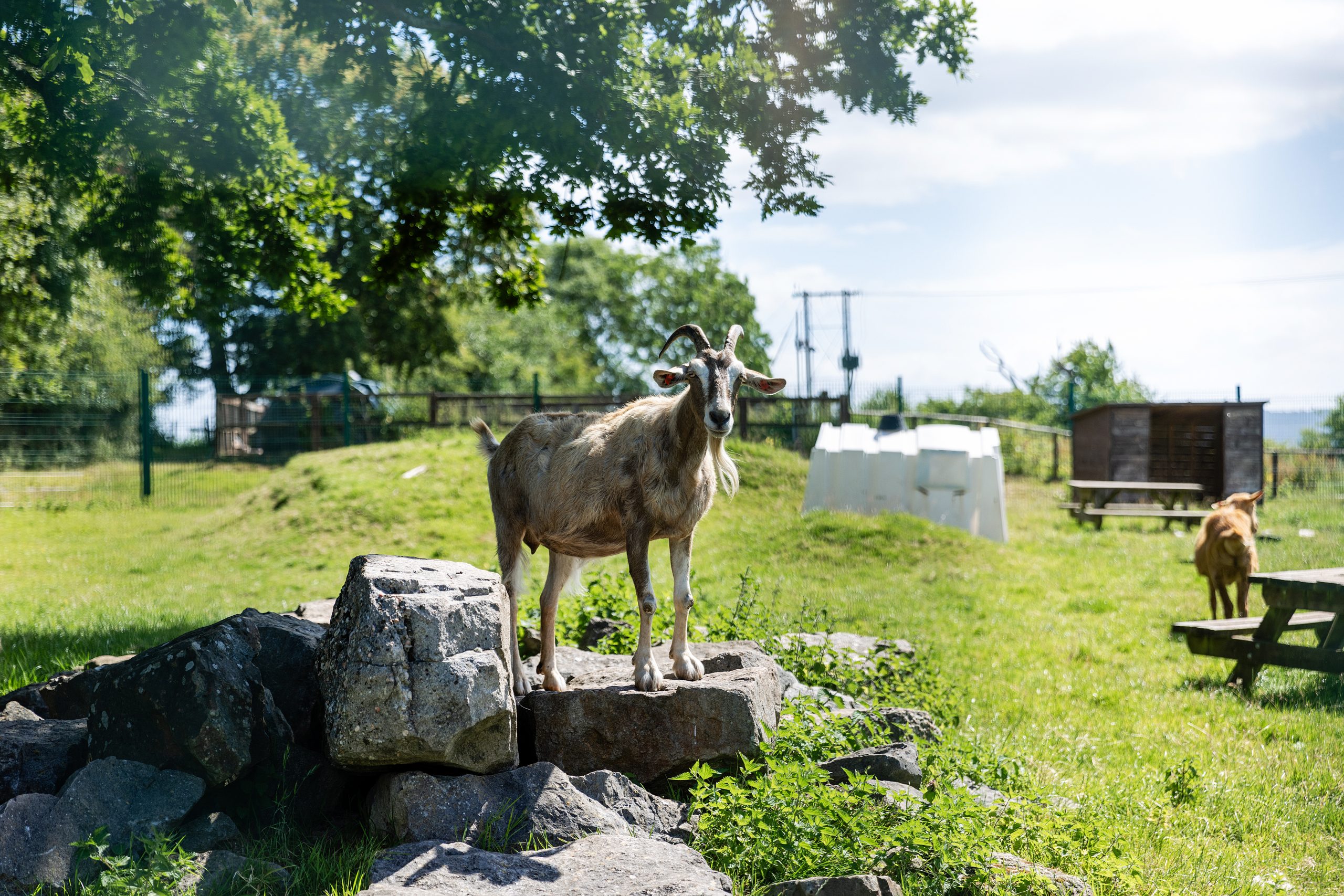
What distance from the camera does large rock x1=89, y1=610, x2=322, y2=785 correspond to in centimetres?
448

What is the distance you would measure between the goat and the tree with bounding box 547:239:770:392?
41543 millimetres

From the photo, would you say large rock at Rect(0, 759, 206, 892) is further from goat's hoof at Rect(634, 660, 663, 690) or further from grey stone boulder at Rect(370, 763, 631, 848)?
goat's hoof at Rect(634, 660, 663, 690)

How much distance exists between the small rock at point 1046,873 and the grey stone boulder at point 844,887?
0.64 m

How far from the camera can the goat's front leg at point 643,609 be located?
5203mm

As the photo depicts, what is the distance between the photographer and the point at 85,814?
4.23 metres

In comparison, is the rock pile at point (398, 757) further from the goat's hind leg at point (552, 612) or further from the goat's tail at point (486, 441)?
the goat's tail at point (486, 441)

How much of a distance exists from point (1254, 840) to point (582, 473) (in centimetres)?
434

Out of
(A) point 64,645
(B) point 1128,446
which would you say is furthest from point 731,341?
(B) point 1128,446

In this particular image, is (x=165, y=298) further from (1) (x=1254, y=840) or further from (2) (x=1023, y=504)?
(2) (x=1023, y=504)

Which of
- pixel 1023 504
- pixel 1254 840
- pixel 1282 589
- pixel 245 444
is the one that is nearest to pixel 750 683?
pixel 1254 840

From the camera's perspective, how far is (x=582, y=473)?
5.61 m

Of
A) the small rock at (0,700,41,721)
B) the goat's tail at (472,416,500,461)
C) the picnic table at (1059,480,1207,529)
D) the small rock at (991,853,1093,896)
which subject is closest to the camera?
the small rock at (991,853,1093,896)

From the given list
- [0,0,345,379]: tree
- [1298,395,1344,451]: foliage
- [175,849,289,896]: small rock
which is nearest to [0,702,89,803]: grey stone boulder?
[175,849,289,896]: small rock

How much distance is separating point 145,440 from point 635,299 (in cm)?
3303
